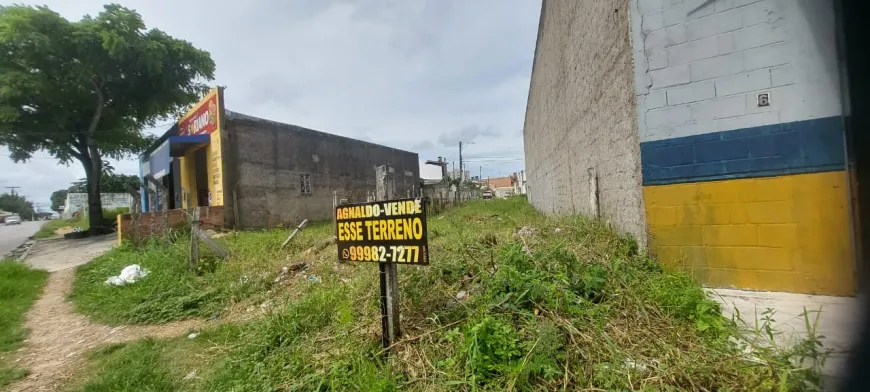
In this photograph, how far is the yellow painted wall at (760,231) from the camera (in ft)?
10.3

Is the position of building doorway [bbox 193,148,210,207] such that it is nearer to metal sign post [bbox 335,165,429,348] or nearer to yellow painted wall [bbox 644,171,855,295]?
metal sign post [bbox 335,165,429,348]

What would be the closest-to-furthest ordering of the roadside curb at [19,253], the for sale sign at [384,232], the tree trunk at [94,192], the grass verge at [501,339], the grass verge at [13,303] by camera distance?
the grass verge at [501,339], the for sale sign at [384,232], the grass verge at [13,303], the roadside curb at [19,253], the tree trunk at [94,192]

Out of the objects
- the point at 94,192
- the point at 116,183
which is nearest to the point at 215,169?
the point at 94,192

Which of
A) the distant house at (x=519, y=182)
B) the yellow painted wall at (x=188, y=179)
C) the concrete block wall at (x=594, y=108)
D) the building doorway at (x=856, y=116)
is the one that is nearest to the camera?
the building doorway at (x=856, y=116)

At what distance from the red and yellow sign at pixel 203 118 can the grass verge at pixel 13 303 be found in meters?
6.29

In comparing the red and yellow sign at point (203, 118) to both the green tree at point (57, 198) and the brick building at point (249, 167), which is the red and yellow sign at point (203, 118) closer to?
the brick building at point (249, 167)

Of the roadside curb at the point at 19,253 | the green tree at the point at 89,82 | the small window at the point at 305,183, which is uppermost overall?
the green tree at the point at 89,82

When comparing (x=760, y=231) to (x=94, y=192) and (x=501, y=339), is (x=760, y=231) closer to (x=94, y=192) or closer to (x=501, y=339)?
(x=501, y=339)

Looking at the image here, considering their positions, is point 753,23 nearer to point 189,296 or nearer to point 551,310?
point 551,310

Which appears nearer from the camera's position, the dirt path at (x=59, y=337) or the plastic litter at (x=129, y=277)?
the dirt path at (x=59, y=337)

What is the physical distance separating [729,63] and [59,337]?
764 cm

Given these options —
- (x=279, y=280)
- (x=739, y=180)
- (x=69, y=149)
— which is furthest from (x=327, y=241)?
(x=69, y=149)

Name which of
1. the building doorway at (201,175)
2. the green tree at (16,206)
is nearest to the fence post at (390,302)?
the building doorway at (201,175)

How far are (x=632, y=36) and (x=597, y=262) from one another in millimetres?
2312
